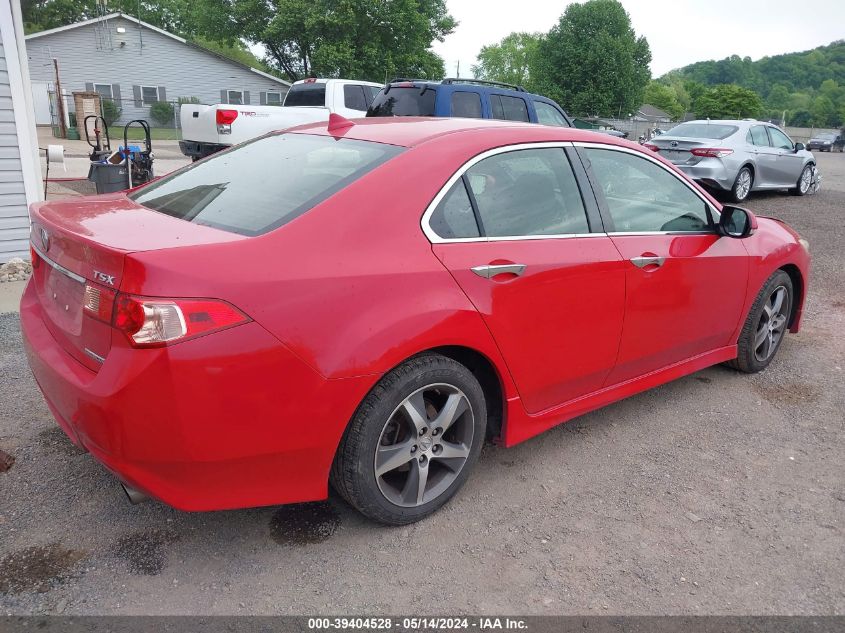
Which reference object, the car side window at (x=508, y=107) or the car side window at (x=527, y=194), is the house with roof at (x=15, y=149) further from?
the car side window at (x=508, y=107)

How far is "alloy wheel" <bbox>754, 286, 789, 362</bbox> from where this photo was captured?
4566 mm

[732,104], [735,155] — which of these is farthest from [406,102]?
[732,104]

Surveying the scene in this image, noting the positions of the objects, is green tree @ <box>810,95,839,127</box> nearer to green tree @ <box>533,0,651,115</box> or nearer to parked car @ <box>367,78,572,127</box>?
green tree @ <box>533,0,651,115</box>

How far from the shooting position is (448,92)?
948cm

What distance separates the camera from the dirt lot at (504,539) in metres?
2.44

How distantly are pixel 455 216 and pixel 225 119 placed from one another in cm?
1073


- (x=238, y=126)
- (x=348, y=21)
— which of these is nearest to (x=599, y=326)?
(x=238, y=126)

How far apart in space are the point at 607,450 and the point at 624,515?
0.62 m

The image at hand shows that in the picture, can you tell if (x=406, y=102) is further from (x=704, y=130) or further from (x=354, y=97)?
(x=704, y=130)

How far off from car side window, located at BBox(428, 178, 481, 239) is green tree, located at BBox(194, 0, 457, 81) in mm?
35278

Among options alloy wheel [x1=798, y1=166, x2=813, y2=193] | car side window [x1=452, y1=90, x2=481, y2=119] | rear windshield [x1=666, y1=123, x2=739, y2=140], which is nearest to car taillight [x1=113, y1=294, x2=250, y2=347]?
car side window [x1=452, y1=90, x2=481, y2=119]

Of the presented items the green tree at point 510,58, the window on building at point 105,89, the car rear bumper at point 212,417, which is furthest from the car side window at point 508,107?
the green tree at point 510,58

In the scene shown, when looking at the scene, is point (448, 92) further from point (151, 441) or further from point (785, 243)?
point (151, 441)

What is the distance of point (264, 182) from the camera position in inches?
114
